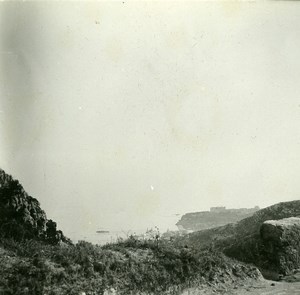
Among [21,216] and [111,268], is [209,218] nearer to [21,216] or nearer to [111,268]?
[21,216]

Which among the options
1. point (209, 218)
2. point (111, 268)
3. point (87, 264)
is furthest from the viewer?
point (209, 218)

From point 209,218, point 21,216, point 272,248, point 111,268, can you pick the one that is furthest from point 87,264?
point 209,218

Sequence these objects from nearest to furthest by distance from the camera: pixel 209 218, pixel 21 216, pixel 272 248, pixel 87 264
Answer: pixel 87 264
pixel 21 216
pixel 272 248
pixel 209 218

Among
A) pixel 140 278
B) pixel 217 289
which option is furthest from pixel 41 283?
pixel 217 289

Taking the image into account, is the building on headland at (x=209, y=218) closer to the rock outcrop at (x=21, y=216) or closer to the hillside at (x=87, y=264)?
the hillside at (x=87, y=264)

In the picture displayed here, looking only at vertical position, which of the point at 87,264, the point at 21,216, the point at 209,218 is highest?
the point at 209,218

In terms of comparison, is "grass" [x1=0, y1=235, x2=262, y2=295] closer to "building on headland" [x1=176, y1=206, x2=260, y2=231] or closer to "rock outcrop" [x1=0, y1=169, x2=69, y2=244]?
"rock outcrop" [x1=0, y1=169, x2=69, y2=244]
